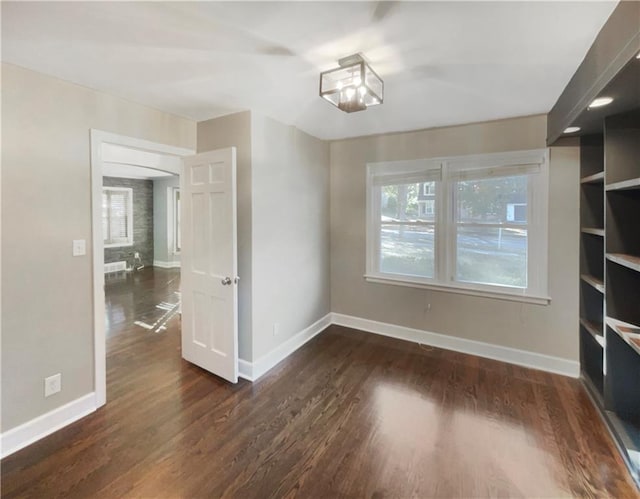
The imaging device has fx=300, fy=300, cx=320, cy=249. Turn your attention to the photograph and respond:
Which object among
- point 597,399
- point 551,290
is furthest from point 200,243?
point 597,399

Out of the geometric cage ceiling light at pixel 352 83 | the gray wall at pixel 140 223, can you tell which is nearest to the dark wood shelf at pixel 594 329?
the geometric cage ceiling light at pixel 352 83

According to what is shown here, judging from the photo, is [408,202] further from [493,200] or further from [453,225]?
[493,200]

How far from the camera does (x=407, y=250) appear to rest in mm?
3619

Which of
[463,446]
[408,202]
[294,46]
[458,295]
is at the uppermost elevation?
[294,46]

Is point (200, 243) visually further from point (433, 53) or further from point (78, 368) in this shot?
point (433, 53)

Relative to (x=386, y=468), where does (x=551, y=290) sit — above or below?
above

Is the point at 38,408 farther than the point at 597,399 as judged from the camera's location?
No

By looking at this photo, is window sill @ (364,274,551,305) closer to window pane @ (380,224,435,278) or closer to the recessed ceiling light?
window pane @ (380,224,435,278)

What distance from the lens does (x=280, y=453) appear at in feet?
6.27

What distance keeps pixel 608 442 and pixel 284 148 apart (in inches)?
136

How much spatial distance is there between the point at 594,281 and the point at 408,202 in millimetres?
1833

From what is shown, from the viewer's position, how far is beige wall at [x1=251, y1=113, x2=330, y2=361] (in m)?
2.84

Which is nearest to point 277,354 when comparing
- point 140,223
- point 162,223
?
point 162,223

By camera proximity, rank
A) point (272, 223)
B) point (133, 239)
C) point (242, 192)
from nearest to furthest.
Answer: point (242, 192) → point (272, 223) → point (133, 239)
